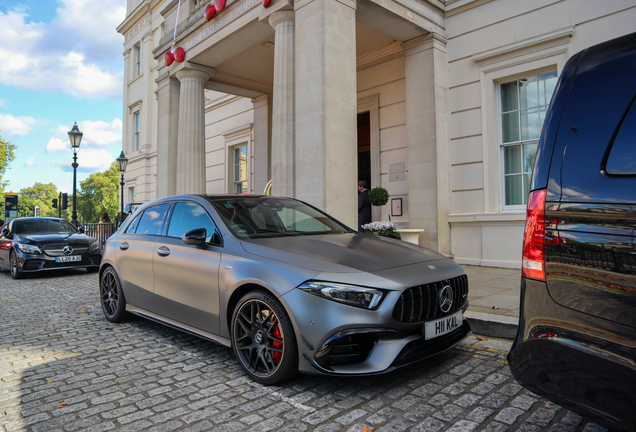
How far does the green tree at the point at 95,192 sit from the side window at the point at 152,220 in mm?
82324

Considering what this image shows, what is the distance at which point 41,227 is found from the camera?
1103cm

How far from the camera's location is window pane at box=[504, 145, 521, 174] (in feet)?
29.9

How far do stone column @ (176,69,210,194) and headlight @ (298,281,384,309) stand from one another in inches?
399

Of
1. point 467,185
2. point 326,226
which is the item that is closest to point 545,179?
point 326,226

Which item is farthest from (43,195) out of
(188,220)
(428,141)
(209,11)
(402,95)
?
(188,220)

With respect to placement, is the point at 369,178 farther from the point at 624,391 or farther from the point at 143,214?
the point at 624,391

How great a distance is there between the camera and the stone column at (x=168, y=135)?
1334cm

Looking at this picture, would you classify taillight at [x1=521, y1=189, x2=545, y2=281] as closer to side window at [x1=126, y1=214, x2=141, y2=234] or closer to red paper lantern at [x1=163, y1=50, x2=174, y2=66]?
side window at [x1=126, y1=214, x2=141, y2=234]

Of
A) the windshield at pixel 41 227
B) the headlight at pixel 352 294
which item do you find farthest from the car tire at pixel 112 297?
the windshield at pixel 41 227

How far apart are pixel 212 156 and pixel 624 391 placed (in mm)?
17833

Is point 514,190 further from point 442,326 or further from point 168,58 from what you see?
point 168,58

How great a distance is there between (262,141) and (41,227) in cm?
720

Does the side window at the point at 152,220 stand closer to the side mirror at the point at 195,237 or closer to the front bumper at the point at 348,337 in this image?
the side mirror at the point at 195,237

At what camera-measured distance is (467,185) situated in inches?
381
